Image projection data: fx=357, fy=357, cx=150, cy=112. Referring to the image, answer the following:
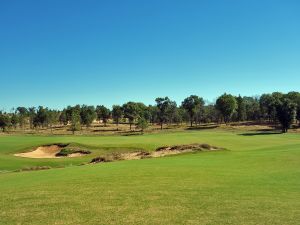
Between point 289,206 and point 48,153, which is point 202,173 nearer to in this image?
point 289,206

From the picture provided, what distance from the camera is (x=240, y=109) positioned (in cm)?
17162

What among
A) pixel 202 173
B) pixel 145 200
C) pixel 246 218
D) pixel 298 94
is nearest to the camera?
pixel 246 218

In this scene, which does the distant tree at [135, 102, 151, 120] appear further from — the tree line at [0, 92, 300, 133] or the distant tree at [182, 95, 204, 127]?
the distant tree at [182, 95, 204, 127]

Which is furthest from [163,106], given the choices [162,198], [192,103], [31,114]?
[162,198]

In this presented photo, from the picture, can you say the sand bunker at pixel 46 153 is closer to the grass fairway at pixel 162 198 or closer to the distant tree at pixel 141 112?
the grass fairway at pixel 162 198

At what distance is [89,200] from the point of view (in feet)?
53.4

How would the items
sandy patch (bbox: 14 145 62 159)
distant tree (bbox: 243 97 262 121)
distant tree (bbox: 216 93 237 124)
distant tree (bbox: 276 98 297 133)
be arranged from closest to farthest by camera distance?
sandy patch (bbox: 14 145 62 159)
distant tree (bbox: 276 98 297 133)
distant tree (bbox: 216 93 237 124)
distant tree (bbox: 243 97 262 121)

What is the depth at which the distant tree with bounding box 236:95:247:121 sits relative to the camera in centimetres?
16912

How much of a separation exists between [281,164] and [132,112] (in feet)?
434

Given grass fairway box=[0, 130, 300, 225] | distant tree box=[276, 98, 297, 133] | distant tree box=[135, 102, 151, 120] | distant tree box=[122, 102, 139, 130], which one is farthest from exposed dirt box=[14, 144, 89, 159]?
distant tree box=[135, 102, 151, 120]

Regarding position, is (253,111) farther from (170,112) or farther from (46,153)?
(46,153)

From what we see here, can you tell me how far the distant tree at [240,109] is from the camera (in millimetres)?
169125

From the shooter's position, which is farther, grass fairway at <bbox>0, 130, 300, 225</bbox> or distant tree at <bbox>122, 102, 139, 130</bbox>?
distant tree at <bbox>122, 102, 139, 130</bbox>

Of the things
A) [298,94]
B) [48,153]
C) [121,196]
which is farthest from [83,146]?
[298,94]
